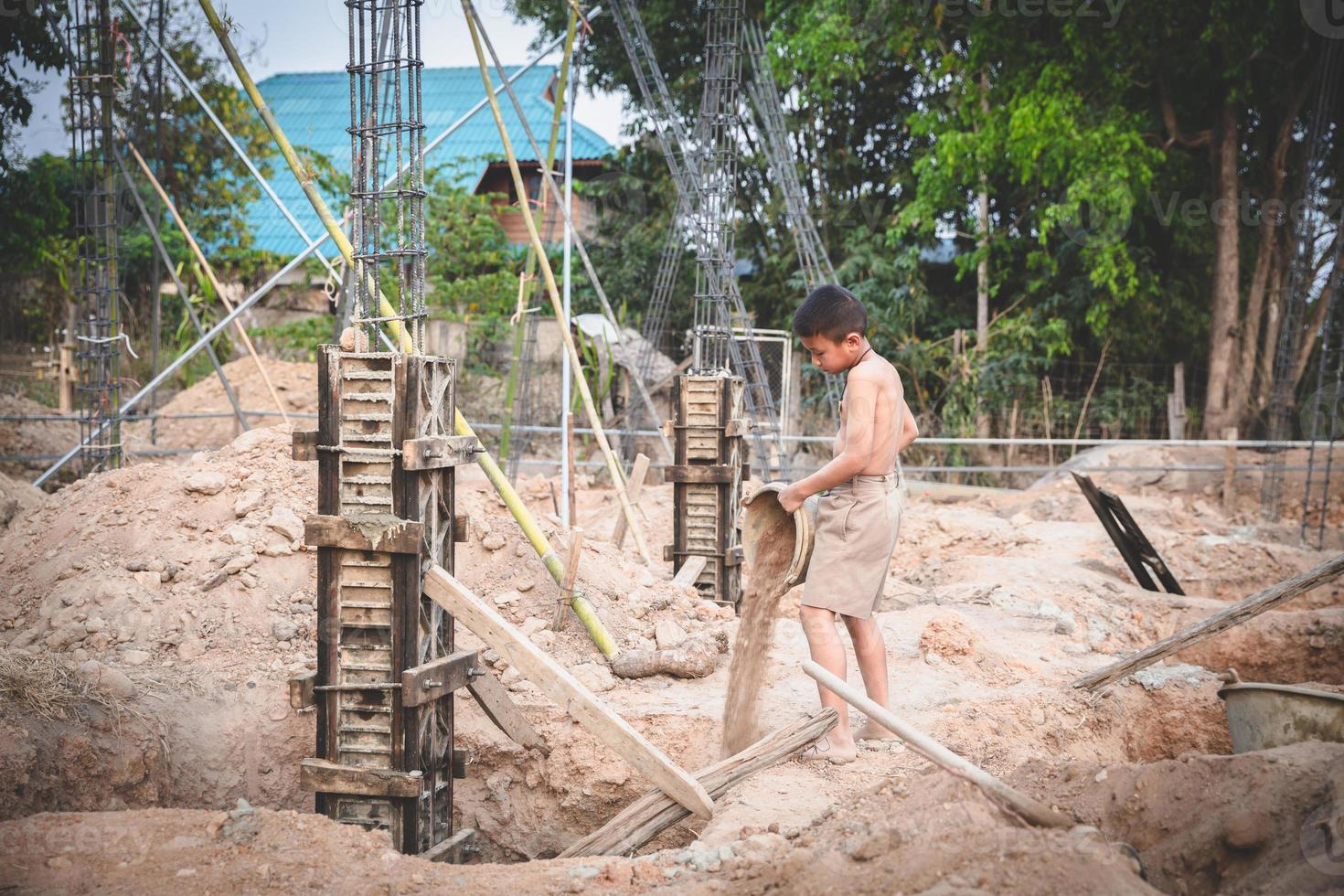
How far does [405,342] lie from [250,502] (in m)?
3.27

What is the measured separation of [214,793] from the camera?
4.77m

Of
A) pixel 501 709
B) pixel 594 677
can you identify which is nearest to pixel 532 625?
pixel 594 677

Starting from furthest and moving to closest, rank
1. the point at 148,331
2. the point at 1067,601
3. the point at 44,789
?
the point at 148,331
the point at 1067,601
the point at 44,789

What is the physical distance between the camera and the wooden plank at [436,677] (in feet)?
12.5

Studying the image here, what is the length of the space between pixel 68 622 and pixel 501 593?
95.0 inches

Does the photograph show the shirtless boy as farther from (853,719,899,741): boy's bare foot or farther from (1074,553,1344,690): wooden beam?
(1074,553,1344,690): wooden beam

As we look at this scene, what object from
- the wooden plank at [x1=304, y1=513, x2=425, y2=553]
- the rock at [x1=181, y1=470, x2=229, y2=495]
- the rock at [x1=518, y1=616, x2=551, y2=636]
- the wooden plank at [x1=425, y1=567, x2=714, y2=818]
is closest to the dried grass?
the wooden plank at [x1=304, y1=513, x2=425, y2=553]

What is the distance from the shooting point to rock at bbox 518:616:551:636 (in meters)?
6.24

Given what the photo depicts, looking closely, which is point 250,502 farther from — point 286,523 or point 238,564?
point 238,564

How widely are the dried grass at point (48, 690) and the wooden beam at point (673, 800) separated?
2259 millimetres

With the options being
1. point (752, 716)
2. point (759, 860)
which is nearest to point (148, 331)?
point (752, 716)

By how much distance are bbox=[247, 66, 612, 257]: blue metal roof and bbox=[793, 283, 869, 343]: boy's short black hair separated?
1551 cm

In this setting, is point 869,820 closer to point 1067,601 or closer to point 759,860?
point 759,860

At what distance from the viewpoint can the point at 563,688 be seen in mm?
3807
